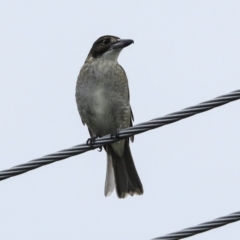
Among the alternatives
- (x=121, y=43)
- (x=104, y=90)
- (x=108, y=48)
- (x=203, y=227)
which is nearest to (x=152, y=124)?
(x=203, y=227)

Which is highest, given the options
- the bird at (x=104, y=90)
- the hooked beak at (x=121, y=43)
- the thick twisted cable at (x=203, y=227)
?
the hooked beak at (x=121, y=43)

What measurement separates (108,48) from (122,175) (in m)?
1.61

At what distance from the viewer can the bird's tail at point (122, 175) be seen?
1047 centimetres

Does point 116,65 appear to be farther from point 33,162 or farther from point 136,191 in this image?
point 33,162

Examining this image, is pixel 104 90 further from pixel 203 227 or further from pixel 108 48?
pixel 203 227

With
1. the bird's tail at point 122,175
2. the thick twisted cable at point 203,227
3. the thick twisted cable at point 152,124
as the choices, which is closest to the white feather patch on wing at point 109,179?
the bird's tail at point 122,175

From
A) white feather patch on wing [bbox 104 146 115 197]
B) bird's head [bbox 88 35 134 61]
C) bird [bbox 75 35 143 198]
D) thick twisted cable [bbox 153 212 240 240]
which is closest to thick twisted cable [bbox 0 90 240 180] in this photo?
thick twisted cable [bbox 153 212 240 240]

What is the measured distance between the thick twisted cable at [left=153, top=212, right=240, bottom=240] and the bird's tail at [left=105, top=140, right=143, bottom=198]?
449 cm

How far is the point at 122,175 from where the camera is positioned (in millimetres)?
10562

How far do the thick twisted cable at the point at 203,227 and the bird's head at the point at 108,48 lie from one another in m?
4.27

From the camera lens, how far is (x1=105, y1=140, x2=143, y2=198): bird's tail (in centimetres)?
1047

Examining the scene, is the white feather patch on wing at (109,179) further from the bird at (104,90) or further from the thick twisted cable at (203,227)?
the thick twisted cable at (203,227)

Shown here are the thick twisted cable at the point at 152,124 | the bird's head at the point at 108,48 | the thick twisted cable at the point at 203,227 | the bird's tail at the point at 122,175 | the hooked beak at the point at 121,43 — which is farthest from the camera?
the bird's tail at the point at 122,175

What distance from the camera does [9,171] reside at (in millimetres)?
6652
